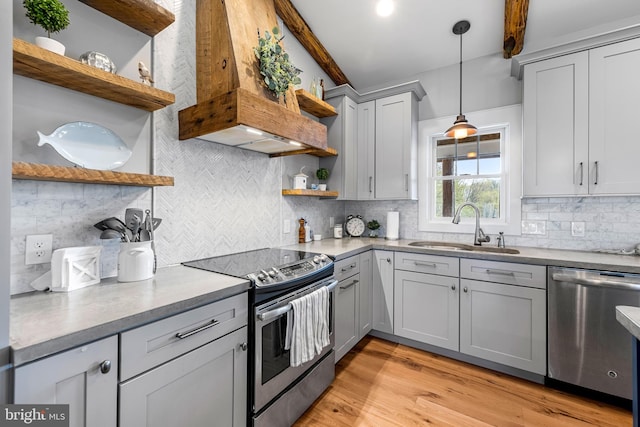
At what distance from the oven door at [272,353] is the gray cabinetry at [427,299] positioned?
1272 millimetres

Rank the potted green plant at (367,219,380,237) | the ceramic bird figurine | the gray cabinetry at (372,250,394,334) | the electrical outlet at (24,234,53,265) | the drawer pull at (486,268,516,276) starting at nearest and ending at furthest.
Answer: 1. the electrical outlet at (24,234,53,265)
2. the ceramic bird figurine
3. the drawer pull at (486,268,516,276)
4. the gray cabinetry at (372,250,394,334)
5. the potted green plant at (367,219,380,237)

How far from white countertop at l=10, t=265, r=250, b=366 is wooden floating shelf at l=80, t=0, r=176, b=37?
1.38 m

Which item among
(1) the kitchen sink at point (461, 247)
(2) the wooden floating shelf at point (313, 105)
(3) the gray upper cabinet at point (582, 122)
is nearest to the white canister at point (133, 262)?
(2) the wooden floating shelf at point (313, 105)

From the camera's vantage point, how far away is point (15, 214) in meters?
1.20

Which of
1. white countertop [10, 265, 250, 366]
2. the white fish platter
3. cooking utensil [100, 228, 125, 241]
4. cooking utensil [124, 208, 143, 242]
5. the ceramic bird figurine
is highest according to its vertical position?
the ceramic bird figurine

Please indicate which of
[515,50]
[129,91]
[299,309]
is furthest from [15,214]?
[515,50]

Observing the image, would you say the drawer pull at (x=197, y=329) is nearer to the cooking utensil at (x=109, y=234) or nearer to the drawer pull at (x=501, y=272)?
the cooking utensil at (x=109, y=234)

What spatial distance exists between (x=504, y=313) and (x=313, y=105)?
8.03 feet

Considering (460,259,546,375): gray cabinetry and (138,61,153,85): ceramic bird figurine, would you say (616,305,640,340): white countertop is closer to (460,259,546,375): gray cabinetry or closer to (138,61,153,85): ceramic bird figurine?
(460,259,546,375): gray cabinetry

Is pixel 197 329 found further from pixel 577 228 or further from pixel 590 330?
pixel 577 228

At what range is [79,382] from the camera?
0.87m

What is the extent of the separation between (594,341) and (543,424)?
67 centimetres

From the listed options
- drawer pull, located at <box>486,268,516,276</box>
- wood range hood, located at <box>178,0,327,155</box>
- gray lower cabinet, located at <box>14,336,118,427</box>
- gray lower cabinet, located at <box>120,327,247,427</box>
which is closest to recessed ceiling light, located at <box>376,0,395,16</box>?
wood range hood, located at <box>178,0,327,155</box>

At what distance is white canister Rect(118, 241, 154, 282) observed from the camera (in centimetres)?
139
